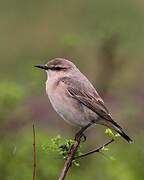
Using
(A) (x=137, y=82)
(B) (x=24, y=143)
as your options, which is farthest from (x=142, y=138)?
(A) (x=137, y=82)

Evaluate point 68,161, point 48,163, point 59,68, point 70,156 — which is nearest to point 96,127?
point 48,163

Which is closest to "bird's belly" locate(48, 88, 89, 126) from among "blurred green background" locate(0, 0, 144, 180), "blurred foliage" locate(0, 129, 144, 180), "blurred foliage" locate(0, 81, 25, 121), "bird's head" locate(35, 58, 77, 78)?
"bird's head" locate(35, 58, 77, 78)

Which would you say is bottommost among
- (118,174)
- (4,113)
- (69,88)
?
(118,174)

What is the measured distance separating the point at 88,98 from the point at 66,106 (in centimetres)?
24

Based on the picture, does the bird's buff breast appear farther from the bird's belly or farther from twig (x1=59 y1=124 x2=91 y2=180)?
twig (x1=59 y1=124 x2=91 y2=180)

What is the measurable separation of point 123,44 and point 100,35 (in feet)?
1.35

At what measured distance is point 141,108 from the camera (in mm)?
11906

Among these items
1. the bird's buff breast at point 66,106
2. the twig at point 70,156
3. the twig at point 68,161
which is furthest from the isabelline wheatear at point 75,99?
the twig at point 68,161

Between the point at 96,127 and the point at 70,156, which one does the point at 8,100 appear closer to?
the point at 96,127

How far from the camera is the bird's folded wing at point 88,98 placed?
25.7ft

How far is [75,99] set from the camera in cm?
804

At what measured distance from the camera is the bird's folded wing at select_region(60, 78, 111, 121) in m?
7.82

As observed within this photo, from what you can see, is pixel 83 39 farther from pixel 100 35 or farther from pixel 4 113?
pixel 4 113

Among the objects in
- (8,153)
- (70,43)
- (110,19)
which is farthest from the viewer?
(110,19)
